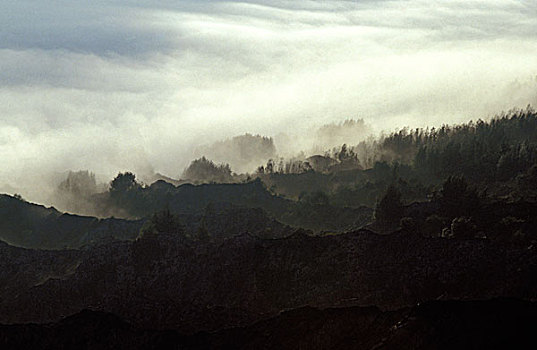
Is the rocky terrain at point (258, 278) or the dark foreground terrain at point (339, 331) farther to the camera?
the rocky terrain at point (258, 278)

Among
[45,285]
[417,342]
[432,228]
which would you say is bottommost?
[45,285]

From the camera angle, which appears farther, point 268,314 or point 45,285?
point 45,285

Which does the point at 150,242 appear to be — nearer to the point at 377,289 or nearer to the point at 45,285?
the point at 45,285

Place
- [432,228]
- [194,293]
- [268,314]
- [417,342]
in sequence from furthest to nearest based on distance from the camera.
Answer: [432,228] → [194,293] → [268,314] → [417,342]

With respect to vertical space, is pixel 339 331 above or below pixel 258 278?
above

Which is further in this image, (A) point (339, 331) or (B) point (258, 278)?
(B) point (258, 278)

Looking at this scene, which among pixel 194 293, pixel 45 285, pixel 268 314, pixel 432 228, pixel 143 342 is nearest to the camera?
pixel 143 342

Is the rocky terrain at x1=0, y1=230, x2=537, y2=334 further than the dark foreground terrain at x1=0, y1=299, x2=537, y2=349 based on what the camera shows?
Yes

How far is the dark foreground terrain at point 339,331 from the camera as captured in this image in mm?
85625

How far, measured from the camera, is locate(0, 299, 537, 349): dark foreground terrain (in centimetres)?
8562

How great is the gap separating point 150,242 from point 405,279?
7808 centimetres

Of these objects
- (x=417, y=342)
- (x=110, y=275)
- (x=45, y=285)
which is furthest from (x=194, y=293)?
(x=417, y=342)

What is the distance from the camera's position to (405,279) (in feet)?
441

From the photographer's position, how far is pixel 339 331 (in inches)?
4026
